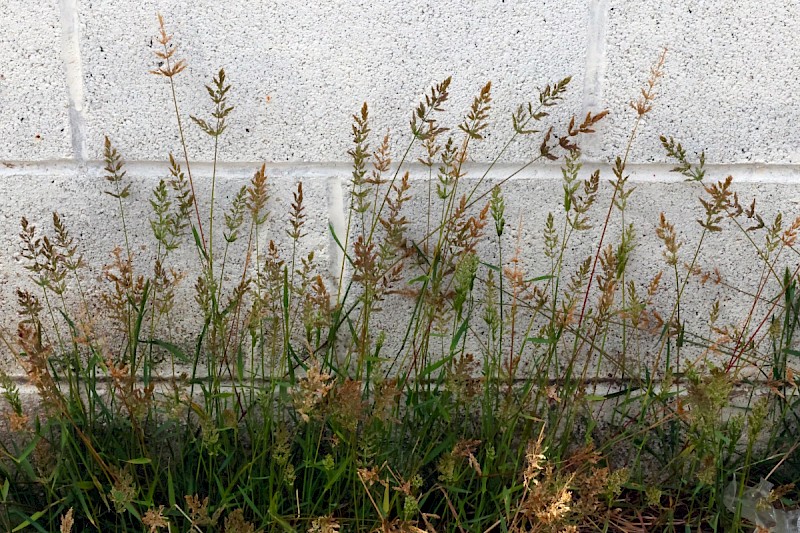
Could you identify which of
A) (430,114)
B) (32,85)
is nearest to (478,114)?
(430,114)

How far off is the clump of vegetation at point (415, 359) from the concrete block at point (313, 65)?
0.17 ft

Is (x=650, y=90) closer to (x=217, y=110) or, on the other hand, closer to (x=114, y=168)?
(x=217, y=110)

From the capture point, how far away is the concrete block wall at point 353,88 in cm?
180


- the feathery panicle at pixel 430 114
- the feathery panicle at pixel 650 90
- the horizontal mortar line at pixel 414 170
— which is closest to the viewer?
the feathery panicle at pixel 430 114

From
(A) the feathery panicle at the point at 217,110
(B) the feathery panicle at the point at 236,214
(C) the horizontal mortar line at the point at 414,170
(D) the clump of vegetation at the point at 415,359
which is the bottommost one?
(D) the clump of vegetation at the point at 415,359

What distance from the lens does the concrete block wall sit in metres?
1.80

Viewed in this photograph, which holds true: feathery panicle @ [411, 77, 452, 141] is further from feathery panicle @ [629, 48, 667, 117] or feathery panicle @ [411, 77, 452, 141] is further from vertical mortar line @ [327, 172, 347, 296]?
feathery panicle @ [629, 48, 667, 117]

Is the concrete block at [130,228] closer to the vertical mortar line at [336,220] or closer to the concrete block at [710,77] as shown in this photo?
the vertical mortar line at [336,220]

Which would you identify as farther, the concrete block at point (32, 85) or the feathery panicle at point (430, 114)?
the concrete block at point (32, 85)

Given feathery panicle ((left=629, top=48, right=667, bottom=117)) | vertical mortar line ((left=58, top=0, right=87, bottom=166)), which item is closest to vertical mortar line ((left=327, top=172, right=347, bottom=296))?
vertical mortar line ((left=58, top=0, right=87, bottom=166))

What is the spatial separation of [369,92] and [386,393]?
0.84m

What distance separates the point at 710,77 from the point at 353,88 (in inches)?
34.5

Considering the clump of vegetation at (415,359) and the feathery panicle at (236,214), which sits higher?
the feathery panicle at (236,214)

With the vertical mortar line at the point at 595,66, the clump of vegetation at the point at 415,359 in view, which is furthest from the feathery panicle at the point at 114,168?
the vertical mortar line at the point at 595,66
